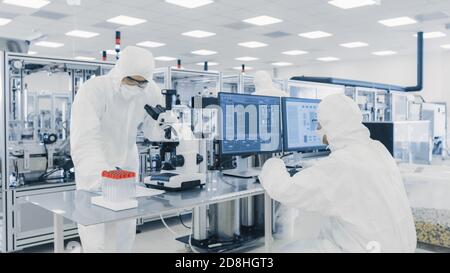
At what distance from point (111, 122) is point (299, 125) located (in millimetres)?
1008

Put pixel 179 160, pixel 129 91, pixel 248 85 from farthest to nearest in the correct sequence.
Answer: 1. pixel 248 85
2. pixel 129 91
3. pixel 179 160

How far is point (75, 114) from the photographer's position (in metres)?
1.78

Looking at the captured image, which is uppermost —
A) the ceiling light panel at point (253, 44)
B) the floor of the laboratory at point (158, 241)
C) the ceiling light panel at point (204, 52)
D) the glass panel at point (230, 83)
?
the ceiling light panel at point (253, 44)

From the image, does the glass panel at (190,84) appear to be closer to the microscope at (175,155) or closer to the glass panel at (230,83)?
the glass panel at (230,83)

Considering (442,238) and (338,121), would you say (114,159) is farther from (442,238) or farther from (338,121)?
(442,238)

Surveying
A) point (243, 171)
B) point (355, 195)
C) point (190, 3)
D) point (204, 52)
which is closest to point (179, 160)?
point (243, 171)

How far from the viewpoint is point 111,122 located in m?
2.01

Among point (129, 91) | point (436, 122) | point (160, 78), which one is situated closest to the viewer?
point (129, 91)

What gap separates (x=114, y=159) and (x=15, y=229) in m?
1.30

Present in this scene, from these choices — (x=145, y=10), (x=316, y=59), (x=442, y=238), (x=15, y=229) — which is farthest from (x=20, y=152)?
(x=316, y=59)

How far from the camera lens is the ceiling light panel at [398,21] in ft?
20.1

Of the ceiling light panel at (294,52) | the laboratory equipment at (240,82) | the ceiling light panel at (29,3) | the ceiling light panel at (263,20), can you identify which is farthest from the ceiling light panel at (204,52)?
the laboratory equipment at (240,82)

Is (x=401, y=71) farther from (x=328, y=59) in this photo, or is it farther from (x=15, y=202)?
(x=15, y=202)

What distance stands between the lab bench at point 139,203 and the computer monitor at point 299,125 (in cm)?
38
